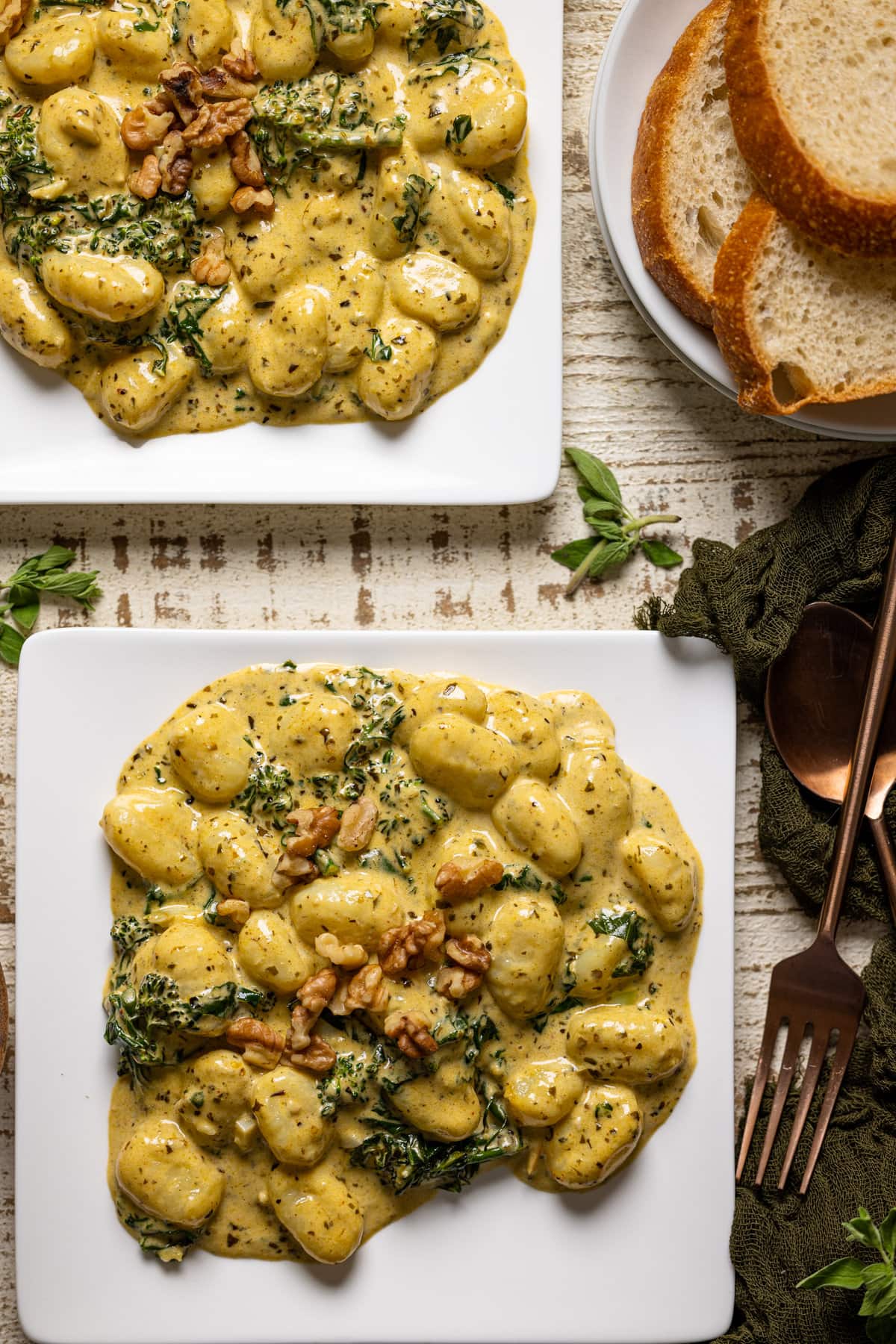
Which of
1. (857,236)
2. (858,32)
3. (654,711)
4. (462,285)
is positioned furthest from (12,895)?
(858,32)

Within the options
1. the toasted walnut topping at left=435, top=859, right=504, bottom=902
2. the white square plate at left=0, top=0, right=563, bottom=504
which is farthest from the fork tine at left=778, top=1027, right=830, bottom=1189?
the white square plate at left=0, top=0, right=563, bottom=504

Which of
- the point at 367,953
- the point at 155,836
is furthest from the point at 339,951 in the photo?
the point at 155,836

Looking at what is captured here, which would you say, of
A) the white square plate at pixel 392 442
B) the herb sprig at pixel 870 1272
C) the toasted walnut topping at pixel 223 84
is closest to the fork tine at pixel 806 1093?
the herb sprig at pixel 870 1272

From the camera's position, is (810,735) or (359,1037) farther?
(810,735)

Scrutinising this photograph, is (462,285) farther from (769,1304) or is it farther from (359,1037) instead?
(769,1304)

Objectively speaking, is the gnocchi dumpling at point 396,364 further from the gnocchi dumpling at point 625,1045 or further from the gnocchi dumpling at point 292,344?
the gnocchi dumpling at point 625,1045

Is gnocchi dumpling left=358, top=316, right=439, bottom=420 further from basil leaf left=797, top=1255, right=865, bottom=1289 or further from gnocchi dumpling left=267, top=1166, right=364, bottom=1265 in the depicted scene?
basil leaf left=797, top=1255, right=865, bottom=1289
